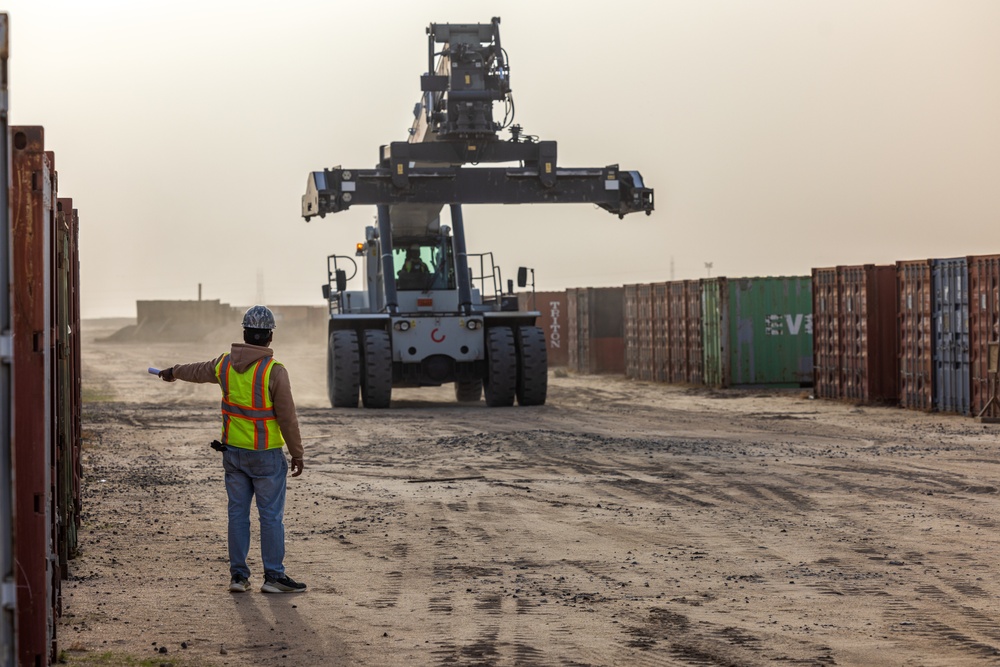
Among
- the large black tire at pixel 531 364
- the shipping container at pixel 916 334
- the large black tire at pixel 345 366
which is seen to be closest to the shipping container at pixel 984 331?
the shipping container at pixel 916 334

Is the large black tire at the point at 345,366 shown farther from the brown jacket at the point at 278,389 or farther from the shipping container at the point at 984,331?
the brown jacket at the point at 278,389

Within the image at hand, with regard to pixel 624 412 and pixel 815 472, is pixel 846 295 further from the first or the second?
pixel 815 472

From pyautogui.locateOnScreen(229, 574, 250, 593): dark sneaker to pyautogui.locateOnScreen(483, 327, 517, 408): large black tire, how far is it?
1575 centimetres

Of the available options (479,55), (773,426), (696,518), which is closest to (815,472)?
(696,518)

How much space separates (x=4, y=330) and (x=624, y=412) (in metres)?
21.4

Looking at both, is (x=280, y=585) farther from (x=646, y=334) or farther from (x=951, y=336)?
(x=646, y=334)

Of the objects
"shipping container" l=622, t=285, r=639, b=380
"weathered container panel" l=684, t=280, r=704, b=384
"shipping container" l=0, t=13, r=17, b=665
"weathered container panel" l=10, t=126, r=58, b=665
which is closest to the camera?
"shipping container" l=0, t=13, r=17, b=665

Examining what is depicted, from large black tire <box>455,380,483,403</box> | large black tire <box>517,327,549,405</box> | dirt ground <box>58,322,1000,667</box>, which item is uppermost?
large black tire <box>517,327,549,405</box>

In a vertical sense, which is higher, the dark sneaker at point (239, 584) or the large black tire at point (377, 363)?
the large black tire at point (377, 363)

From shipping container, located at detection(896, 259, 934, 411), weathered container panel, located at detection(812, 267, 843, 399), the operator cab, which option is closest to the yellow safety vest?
the operator cab

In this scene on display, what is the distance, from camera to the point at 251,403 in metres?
8.62

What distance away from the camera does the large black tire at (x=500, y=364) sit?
80.4 ft

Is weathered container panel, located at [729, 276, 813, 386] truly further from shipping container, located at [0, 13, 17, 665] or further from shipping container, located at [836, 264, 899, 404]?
shipping container, located at [0, 13, 17, 665]

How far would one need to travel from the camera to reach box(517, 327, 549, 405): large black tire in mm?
24797
